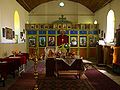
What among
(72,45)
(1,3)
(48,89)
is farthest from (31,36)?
(48,89)

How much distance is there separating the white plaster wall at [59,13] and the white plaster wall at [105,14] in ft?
3.88

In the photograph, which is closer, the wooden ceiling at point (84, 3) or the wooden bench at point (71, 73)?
the wooden bench at point (71, 73)

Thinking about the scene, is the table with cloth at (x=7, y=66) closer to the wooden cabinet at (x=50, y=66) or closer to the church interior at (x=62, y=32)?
the church interior at (x=62, y=32)

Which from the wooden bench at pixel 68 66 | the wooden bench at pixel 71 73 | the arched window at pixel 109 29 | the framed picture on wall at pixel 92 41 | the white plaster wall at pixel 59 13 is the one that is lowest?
the wooden bench at pixel 71 73

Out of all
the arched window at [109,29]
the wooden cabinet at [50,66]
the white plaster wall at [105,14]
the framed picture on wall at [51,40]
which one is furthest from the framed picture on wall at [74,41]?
the wooden cabinet at [50,66]

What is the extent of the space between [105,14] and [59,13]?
564cm

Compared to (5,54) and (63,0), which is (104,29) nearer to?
(63,0)

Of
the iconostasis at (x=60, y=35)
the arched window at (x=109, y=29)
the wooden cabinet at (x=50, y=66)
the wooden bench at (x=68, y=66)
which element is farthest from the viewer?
the iconostasis at (x=60, y=35)

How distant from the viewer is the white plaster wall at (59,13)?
2217cm

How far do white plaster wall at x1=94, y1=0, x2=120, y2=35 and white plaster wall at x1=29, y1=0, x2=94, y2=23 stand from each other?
1181mm

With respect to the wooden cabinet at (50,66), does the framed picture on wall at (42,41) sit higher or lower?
higher

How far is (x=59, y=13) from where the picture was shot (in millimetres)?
22266

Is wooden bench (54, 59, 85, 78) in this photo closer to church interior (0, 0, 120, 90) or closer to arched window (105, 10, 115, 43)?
church interior (0, 0, 120, 90)

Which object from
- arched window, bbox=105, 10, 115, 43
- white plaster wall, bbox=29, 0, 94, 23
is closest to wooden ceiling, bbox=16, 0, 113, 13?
white plaster wall, bbox=29, 0, 94, 23
